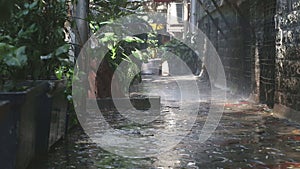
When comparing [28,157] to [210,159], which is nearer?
[28,157]

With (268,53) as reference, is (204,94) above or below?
below

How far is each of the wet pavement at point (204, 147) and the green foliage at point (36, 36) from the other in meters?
0.82

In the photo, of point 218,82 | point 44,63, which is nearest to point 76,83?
point 44,63

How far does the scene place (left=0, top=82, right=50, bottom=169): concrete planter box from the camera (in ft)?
11.1

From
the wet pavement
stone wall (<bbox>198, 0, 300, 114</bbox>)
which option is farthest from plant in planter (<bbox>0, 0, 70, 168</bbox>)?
stone wall (<bbox>198, 0, 300, 114</bbox>)

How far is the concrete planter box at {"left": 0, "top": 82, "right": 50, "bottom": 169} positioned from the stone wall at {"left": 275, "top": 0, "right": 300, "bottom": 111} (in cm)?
405

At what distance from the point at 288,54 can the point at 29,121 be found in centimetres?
468

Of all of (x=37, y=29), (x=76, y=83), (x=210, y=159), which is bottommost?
(x=210, y=159)

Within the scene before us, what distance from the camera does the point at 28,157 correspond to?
388cm

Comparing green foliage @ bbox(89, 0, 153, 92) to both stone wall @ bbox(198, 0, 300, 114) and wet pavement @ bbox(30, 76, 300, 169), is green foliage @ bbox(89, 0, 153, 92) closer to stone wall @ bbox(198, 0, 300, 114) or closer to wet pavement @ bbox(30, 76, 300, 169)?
wet pavement @ bbox(30, 76, 300, 169)

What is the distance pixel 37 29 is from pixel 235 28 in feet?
27.0

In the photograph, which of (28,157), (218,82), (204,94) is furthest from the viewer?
(218,82)

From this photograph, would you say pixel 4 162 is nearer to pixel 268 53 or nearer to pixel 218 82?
pixel 268 53

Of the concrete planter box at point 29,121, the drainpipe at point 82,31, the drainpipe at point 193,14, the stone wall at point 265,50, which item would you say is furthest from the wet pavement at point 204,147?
the drainpipe at point 193,14
